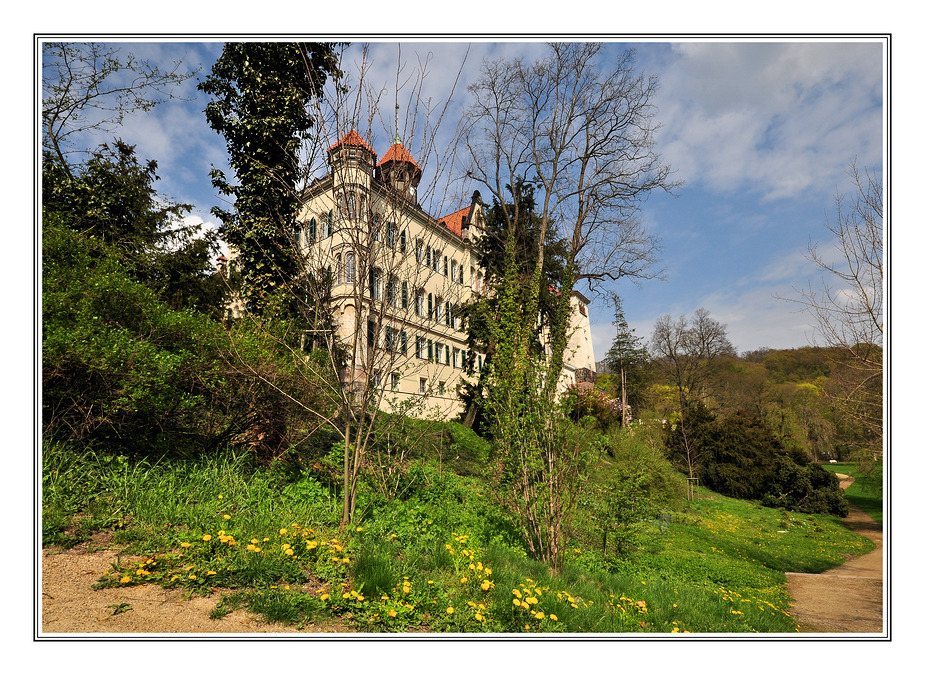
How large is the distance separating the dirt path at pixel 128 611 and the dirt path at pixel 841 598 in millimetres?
4663

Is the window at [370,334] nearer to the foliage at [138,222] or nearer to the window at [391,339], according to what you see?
the window at [391,339]

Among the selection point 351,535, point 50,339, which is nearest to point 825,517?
point 351,535

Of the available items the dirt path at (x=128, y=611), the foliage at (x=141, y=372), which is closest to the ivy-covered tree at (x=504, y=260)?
the foliage at (x=141, y=372)

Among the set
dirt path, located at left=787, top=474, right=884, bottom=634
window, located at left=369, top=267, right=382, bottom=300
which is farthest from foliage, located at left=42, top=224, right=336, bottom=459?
dirt path, located at left=787, top=474, right=884, bottom=634

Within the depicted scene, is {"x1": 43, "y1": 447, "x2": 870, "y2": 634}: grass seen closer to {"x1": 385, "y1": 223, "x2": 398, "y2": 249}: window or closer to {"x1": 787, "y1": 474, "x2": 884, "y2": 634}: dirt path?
{"x1": 787, "y1": 474, "x2": 884, "y2": 634}: dirt path

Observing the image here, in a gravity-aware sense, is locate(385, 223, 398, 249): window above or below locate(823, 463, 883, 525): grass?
above

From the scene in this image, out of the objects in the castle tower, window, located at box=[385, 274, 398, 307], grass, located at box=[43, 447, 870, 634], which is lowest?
grass, located at box=[43, 447, 870, 634]

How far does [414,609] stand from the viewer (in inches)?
120

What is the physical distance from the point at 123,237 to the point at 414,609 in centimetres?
980

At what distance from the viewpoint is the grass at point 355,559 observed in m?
3.09

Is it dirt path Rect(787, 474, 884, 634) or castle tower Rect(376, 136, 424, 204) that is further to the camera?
dirt path Rect(787, 474, 884, 634)

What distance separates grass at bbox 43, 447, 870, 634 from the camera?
122 inches

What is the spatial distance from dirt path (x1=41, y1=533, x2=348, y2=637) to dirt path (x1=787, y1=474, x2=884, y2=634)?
15.3ft
